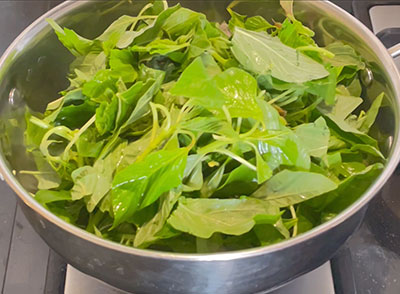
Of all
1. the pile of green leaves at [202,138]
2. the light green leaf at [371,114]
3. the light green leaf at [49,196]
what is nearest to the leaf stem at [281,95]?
the pile of green leaves at [202,138]

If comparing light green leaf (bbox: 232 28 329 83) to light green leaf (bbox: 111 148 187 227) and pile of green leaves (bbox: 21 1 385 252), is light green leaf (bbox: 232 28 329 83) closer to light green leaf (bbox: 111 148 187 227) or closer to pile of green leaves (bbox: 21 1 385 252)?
pile of green leaves (bbox: 21 1 385 252)

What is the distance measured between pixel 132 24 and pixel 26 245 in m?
0.32

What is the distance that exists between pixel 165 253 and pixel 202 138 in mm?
149

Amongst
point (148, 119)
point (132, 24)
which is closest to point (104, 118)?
point (148, 119)

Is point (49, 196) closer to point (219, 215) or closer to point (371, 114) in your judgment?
point (219, 215)

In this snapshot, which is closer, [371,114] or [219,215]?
[219,215]

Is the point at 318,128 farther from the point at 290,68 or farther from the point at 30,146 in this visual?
the point at 30,146

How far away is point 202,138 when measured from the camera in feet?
1.74

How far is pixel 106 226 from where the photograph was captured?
0.54 m

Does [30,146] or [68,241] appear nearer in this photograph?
[68,241]

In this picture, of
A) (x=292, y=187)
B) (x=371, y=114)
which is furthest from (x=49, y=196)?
(x=371, y=114)

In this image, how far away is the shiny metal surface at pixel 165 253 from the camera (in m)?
0.44

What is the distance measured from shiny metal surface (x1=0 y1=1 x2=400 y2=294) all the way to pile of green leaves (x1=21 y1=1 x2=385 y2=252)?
0.03 metres

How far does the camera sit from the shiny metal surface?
0.44m
